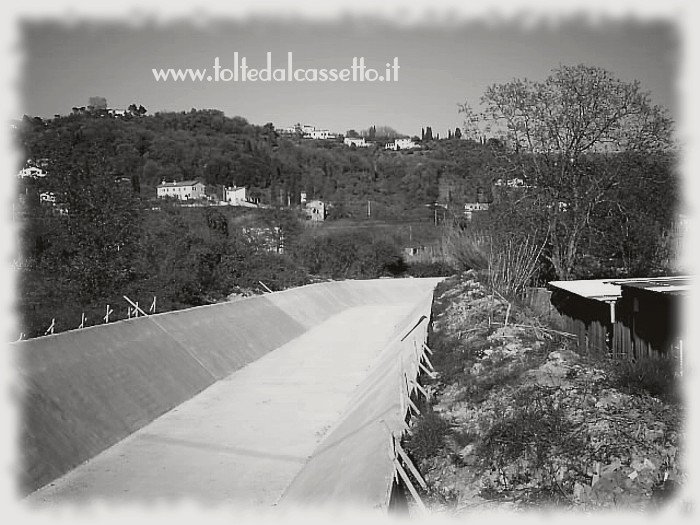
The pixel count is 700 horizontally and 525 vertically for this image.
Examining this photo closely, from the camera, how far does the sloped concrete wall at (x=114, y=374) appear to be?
782 cm

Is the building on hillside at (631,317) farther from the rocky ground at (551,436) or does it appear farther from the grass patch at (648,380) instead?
the rocky ground at (551,436)

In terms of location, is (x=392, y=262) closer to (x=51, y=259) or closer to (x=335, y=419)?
(x=51, y=259)

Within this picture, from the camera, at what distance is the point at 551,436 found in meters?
6.09

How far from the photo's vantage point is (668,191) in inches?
854

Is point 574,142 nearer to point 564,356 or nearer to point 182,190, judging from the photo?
point 564,356

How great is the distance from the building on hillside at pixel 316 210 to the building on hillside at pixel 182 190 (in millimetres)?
8999

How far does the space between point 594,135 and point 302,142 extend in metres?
55.8

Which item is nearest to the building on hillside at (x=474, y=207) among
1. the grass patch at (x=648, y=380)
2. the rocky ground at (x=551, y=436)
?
the rocky ground at (x=551, y=436)

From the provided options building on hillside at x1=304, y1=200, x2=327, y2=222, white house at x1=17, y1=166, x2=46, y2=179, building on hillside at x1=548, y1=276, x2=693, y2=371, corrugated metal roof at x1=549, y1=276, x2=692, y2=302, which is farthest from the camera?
building on hillside at x1=304, y1=200, x2=327, y2=222

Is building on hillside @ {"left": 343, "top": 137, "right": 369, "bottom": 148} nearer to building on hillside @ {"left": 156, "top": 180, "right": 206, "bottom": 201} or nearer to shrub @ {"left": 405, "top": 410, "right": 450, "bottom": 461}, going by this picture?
building on hillside @ {"left": 156, "top": 180, "right": 206, "bottom": 201}

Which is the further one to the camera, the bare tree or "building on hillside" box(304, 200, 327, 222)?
"building on hillside" box(304, 200, 327, 222)

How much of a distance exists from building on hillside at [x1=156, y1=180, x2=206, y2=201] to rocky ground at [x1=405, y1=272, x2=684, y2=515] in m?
34.1

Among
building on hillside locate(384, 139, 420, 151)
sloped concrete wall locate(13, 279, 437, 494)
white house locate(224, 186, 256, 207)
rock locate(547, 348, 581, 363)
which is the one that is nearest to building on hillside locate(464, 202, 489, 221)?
sloped concrete wall locate(13, 279, 437, 494)

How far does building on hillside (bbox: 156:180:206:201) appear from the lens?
4312 centimetres
